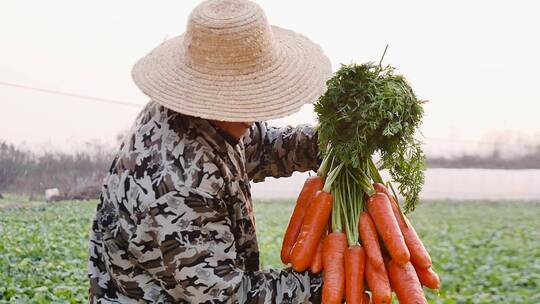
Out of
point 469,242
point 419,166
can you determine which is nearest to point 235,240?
point 419,166

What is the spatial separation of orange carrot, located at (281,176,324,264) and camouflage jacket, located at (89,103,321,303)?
224mm

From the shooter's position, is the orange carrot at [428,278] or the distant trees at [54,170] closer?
the orange carrot at [428,278]

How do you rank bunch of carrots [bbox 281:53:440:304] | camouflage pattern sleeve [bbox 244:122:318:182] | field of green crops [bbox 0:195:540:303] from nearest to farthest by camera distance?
bunch of carrots [bbox 281:53:440:304], camouflage pattern sleeve [bbox 244:122:318:182], field of green crops [bbox 0:195:540:303]

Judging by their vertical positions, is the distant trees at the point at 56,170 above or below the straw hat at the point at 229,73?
below

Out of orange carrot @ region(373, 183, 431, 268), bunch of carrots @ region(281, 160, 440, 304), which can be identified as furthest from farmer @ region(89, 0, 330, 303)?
orange carrot @ region(373, 183, 431, 268)

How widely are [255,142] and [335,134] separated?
308 millimetres

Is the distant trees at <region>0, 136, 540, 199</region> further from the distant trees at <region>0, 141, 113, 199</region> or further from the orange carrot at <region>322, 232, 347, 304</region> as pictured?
the orange carrot at <region>322, 232, 347, 304</region>

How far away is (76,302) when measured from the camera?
4090mm

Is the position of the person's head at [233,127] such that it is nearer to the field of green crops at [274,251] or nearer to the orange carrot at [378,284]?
the orange carrot at [378,284]

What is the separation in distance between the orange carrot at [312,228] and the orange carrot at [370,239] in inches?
4.0

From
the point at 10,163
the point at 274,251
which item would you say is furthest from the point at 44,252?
the point at 274,251

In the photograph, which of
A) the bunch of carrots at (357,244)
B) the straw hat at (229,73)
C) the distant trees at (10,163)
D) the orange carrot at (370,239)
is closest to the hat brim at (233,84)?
the straw hat at (229,73)

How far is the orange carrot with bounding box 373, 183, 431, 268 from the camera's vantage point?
219cm

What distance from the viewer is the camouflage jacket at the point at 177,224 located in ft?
5.97
